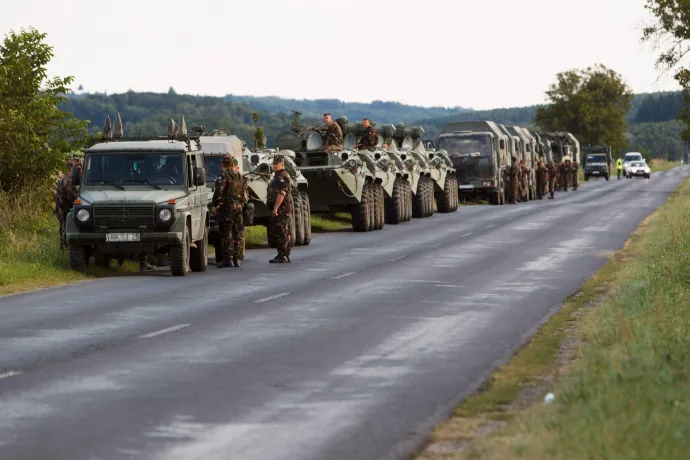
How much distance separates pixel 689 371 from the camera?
32.8ft

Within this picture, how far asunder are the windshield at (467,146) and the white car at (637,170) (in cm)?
5284

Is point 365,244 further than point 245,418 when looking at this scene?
Yes

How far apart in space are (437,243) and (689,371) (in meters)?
19.5

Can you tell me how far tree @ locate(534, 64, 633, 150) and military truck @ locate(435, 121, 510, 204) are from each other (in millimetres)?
64625

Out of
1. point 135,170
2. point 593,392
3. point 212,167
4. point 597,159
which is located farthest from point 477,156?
point 597,159

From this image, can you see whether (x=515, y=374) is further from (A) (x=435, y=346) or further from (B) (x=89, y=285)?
(B) (x=89, y=285)

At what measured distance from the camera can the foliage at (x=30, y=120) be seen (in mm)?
32938

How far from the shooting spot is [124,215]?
21188 millimetres

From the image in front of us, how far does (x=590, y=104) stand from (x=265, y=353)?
10600cm

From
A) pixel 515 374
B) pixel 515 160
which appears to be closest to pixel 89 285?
pixel 515 374

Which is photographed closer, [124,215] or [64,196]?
[124,215]

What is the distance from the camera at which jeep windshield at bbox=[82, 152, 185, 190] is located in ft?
71.7

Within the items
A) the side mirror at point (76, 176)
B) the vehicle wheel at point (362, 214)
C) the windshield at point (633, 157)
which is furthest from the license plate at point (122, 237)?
the windshield at point (633, 157)

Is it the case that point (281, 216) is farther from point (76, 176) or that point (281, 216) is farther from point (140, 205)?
point (140, 205)
